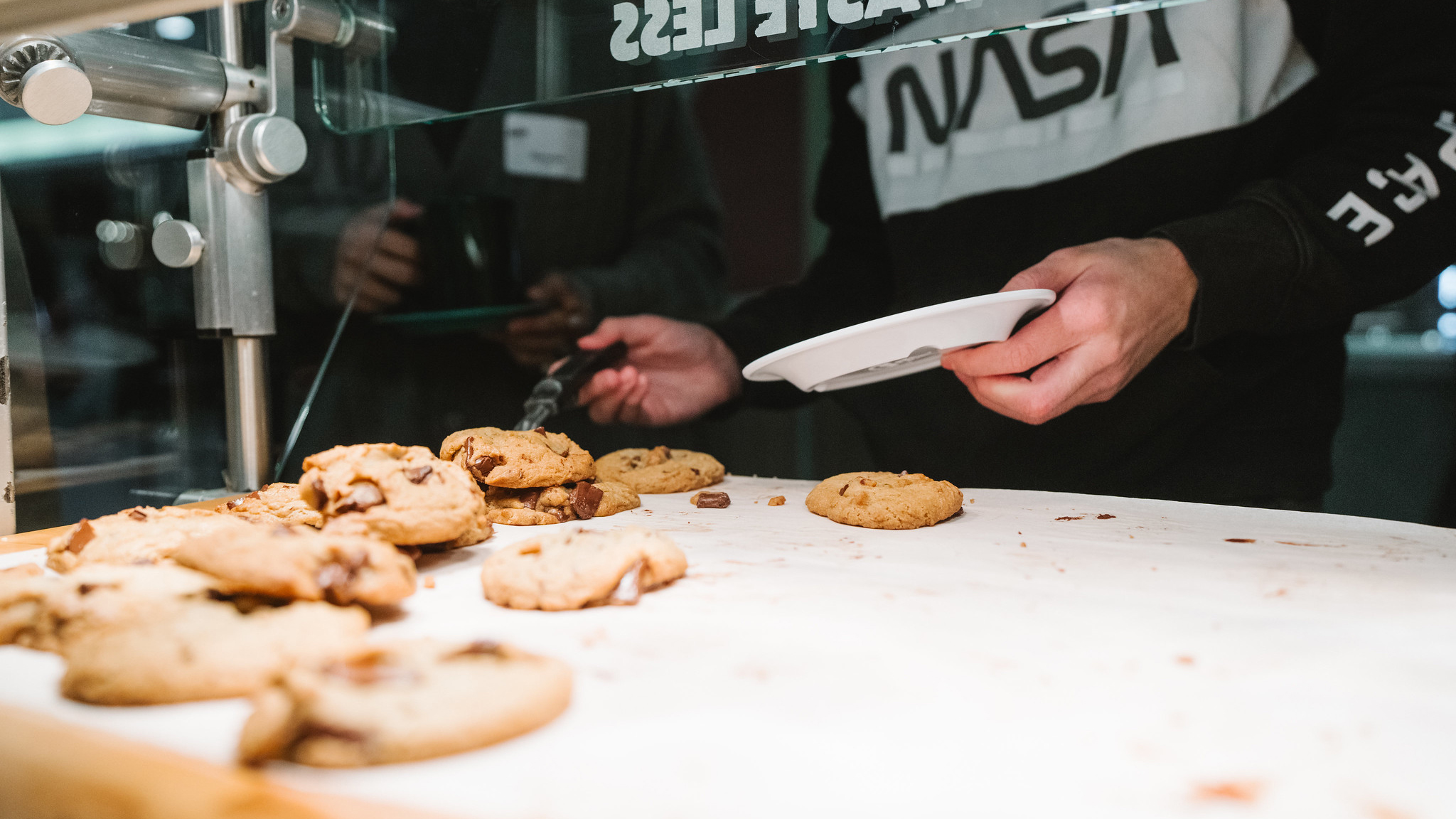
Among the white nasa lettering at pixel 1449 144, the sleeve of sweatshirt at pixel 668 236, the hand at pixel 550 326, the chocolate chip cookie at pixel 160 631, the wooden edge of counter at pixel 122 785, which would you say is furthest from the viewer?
the sleeve of sweatshirt at pixel 668 236

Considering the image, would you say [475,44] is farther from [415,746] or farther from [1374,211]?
[1374,211]

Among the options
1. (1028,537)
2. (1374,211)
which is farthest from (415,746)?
(1374,211)

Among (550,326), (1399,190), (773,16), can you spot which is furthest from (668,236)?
(1399,190)

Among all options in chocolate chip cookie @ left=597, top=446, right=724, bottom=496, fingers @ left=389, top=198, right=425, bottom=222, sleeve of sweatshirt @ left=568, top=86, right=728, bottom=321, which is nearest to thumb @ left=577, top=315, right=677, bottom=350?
sleeve of sweatshirt @ left=568, top=86, right=728, bottom=321

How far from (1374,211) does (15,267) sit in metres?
1.78

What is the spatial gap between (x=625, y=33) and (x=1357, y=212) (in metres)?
1.10

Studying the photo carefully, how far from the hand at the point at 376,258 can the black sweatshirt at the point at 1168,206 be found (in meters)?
0.69

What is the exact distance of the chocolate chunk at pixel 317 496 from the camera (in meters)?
0.73

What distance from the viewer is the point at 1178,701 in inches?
19.3

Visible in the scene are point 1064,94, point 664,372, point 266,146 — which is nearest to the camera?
point 266,146

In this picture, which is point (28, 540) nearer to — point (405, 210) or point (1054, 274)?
point (405, 210)

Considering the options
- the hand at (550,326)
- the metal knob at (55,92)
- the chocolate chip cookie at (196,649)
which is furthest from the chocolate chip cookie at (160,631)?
the hand at (550,326)

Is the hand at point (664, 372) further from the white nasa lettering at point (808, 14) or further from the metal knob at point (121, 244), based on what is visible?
the white nasa lettering at point (808, 14)

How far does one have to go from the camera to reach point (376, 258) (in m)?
1.45
